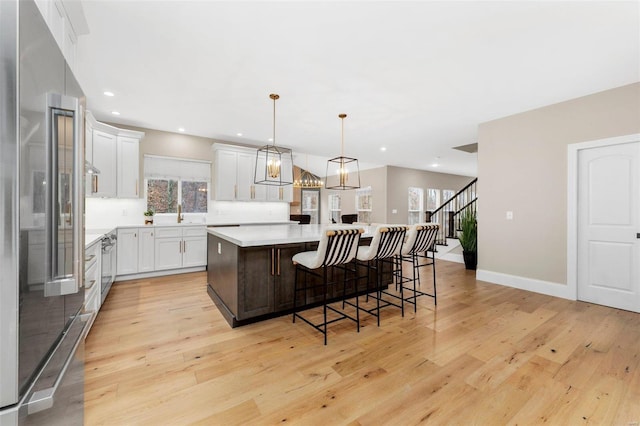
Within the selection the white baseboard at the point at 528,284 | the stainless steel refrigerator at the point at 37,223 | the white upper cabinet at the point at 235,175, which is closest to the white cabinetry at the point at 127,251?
the white upper cabinet at the point at 235,175

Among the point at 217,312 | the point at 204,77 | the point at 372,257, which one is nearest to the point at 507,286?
the point at 372,257

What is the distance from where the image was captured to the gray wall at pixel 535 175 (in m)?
3.35

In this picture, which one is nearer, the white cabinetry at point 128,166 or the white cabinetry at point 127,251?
the white cabinetry at point 127,251

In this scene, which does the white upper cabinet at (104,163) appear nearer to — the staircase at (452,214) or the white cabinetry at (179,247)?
the white cabinetry at (179,247)

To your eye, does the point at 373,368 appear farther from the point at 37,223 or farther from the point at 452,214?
the point at 452,214

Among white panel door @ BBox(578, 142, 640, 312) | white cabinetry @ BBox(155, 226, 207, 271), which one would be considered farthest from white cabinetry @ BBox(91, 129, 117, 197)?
white panel door @ BBox(578, 142, 640, 312)

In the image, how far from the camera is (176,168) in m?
5.39

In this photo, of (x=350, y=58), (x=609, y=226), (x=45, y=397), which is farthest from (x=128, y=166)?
(x=609, y=226)

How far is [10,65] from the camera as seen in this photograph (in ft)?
2.21

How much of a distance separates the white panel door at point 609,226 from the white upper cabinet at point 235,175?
5311mm

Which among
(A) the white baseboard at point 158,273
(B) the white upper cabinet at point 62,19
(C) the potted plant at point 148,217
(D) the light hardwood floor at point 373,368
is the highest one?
(B) the white upper cabinet at point 62,19

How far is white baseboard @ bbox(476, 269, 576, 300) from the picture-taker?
143 inches

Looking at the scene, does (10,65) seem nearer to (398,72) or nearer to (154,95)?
(398,72)

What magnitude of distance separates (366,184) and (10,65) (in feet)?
29.5
